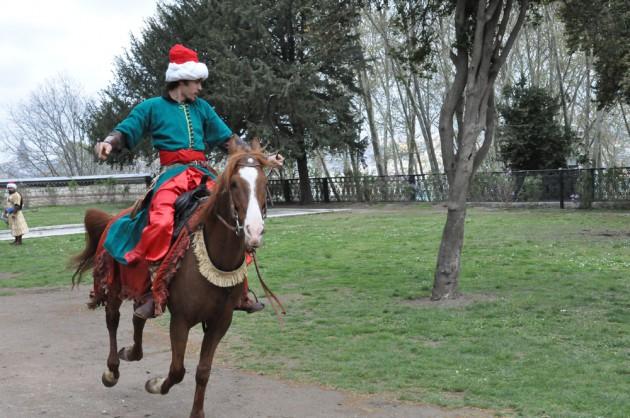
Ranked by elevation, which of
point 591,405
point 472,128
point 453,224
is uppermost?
point 472,128

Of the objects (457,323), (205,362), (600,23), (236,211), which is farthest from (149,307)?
(600,23)

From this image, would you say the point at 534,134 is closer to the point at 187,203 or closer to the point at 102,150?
the point at 187,203

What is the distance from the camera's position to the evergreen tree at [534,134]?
3117 centimetres

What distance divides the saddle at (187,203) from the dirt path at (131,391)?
1610 mm

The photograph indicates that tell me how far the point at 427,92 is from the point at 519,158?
15164 millimetres

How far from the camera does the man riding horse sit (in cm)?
562

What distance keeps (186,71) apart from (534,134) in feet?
91.3

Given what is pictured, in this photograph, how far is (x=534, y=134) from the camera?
3133cm

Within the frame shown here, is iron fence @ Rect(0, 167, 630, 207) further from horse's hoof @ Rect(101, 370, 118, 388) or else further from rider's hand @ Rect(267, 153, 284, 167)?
rider's hand @ Rect(267, 153, 284, 167)

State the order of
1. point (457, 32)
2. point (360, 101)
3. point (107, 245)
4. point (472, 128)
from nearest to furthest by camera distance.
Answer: point (107, 245)
point (472, 128)
point (457, 32)
point (360, 101)

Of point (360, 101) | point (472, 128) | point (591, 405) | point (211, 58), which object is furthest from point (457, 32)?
point (360, 101)

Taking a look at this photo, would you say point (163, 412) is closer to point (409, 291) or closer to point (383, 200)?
point (409, 291)

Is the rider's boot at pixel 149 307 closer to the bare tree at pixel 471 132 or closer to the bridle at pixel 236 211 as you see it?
the bridle at pixel 236 211

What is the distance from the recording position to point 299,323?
9375mm
